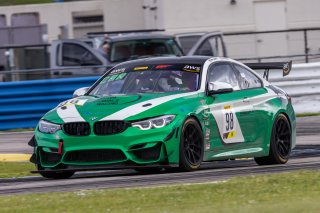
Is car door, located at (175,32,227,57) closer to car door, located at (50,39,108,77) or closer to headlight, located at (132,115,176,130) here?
car door, located at (50,39,108,77)

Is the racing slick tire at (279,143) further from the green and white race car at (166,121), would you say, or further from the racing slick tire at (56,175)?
the racing slick tire at (56,175)

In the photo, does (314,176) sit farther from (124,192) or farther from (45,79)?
(45,79)

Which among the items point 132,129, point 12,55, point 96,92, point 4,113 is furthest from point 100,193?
point 12,55

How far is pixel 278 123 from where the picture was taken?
13320mm

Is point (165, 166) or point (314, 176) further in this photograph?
point (165, 166)

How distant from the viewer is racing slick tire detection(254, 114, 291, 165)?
13.1 metres

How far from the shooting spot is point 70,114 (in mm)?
11531

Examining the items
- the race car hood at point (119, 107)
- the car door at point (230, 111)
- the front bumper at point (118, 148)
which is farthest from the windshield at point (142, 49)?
the front bumper at point (118, 148)

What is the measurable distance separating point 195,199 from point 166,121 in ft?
8.21

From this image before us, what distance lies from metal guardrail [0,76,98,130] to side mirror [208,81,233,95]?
9.62 m

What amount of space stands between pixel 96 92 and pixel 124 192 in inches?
124

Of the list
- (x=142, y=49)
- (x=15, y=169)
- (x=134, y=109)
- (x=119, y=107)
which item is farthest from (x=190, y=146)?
(x=142, y=49)

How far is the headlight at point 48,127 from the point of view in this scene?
37.8ft

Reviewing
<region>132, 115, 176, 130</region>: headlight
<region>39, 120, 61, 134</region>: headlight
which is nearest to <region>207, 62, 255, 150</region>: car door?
<region>132, 115, 176, 130</region>: headlight
